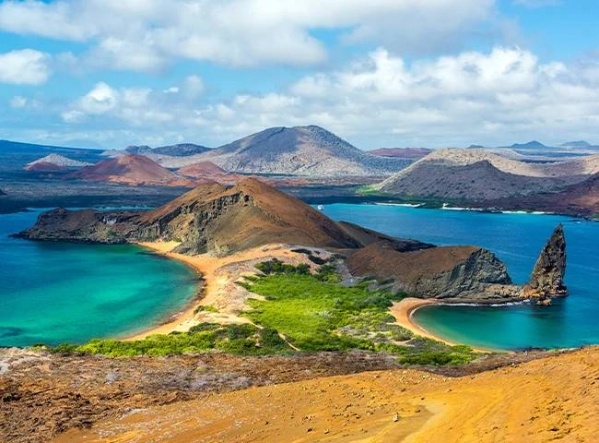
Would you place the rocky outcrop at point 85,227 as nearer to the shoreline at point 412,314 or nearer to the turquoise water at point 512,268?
the turquoise water at point 512,268

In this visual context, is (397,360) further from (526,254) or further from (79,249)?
(79,249)

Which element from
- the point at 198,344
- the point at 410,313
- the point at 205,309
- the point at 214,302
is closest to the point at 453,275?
the point at 410,313

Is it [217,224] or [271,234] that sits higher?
[217,224]

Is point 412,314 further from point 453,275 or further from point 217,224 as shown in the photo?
point 217,224

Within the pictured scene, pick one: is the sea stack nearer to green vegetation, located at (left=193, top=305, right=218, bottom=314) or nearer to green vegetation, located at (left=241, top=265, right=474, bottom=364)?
green vegetation, located at (left=241, top=265, right=474, bottom=364)

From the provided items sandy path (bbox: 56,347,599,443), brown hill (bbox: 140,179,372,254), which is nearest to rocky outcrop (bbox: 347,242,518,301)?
brown hill (bbox: 140,179,372,254)

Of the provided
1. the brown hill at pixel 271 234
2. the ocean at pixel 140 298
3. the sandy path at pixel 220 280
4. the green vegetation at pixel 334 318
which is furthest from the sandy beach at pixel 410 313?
the sandy path at pixel 220 280
